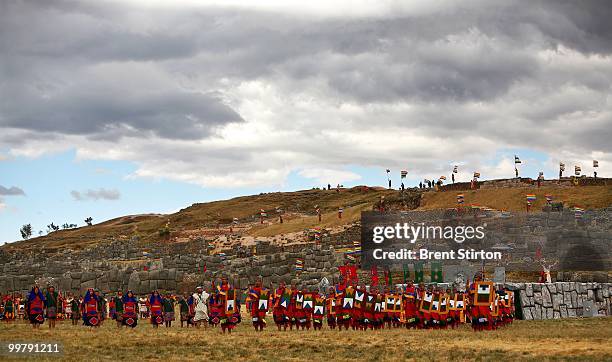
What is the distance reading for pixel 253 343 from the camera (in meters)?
22.2

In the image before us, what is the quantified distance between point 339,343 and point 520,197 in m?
57.6

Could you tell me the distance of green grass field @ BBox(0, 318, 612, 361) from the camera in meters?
19.1

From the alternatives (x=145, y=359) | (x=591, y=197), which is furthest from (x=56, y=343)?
(x=591, y=197)

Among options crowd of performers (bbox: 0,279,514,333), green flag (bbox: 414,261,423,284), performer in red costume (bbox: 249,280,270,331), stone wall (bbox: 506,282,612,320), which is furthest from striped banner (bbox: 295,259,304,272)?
performer in red costume (bbox: 249,280,270,331)

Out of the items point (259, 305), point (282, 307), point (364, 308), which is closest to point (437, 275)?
point (364, 308)

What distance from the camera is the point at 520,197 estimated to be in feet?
250

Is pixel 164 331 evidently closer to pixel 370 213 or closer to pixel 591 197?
pixel 370 213

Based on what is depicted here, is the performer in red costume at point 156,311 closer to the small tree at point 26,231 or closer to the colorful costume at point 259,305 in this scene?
the colorful costume at point 259,305

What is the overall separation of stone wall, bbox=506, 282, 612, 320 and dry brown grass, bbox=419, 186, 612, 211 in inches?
1477

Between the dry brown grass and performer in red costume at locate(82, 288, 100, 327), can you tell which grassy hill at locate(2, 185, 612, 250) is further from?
performer in red costume at locate(82, 288, 100, 327)

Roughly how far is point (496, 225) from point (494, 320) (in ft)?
105

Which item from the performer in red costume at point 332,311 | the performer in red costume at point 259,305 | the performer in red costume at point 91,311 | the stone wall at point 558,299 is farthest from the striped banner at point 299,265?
the performer in red costume at point 259,305

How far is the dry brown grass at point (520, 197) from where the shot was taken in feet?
232

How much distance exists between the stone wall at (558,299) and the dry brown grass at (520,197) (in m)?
37.5
